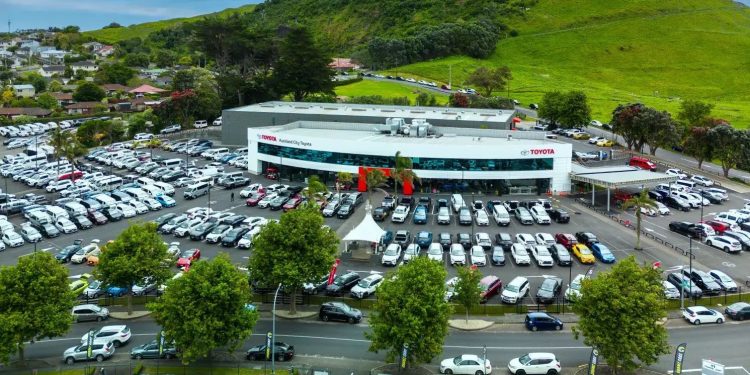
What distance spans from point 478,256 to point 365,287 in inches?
410

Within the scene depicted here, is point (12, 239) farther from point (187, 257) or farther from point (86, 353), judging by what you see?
point (86, 353)

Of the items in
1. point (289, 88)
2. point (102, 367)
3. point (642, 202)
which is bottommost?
point (102, 367)

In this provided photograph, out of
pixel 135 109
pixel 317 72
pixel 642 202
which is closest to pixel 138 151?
pixel 317 72

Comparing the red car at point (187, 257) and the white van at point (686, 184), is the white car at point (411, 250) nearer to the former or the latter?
the red car at point (187, 257)

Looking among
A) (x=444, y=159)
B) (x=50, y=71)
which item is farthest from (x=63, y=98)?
(x=444, y=159)

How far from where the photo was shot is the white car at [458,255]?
46438 mm

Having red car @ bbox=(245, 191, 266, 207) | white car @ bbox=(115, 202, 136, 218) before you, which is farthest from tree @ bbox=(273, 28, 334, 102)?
white car @ bbox=(115, 202, 136, 218)

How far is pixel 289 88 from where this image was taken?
112m

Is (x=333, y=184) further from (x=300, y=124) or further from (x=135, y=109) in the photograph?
(x=135, y=109)

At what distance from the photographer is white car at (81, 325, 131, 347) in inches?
1335

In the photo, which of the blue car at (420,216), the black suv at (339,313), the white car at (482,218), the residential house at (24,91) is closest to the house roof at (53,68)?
the residential house at (24,91)

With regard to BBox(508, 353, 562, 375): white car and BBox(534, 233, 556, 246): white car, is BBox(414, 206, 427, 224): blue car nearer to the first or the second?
BBox(534, 233, 556, 246): white car

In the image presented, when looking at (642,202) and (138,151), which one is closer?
(642,202)

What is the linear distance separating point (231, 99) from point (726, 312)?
317ft
